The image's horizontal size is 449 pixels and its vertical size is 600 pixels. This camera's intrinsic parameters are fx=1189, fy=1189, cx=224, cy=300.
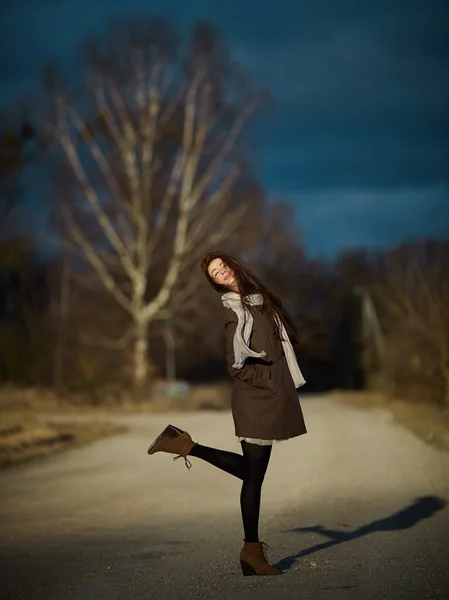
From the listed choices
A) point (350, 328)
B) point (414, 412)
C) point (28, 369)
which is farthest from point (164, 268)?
point (350, 328)

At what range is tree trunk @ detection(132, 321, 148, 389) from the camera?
1496 inches

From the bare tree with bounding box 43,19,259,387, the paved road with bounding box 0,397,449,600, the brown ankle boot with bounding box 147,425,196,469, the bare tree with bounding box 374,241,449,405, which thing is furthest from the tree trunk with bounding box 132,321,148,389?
the brown ankle boot with bounding box 147,425,196,469

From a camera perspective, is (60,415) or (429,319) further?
(60,415)

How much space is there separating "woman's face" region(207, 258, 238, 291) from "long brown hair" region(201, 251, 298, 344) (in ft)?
0.06

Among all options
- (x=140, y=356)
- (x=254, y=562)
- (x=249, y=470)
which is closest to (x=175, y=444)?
(x=249, y=470)

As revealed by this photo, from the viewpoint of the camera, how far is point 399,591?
246 inches

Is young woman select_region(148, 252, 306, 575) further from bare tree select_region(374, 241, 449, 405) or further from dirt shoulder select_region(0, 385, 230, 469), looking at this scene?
bare tree select_region(374, 241, 449, 405)

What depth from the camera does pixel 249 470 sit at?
6.91 meters

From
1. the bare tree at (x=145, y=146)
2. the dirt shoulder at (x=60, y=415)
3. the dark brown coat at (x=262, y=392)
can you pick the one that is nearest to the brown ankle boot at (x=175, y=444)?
the dark brown coat at (x=262, y=392)

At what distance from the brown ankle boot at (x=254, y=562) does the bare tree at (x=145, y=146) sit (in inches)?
1199

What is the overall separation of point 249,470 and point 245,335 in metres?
0.82

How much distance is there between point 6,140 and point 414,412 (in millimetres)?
11491

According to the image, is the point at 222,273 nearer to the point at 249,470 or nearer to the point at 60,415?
the point at 249,470

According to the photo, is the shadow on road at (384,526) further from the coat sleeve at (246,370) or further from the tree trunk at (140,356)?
the tree trunk at (140,356)
